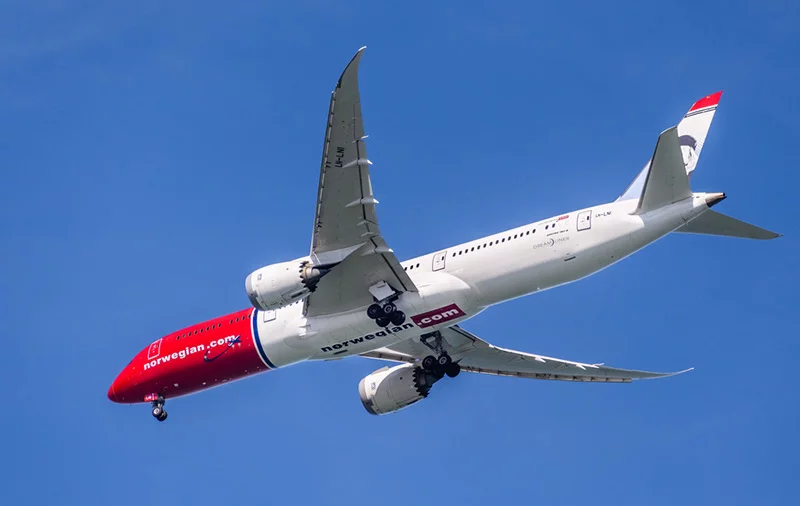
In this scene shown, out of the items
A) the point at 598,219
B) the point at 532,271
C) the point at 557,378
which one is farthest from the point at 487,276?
the point at 557,378

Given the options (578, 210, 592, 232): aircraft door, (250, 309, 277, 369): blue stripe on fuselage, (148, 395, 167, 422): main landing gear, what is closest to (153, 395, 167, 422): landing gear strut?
(148, 395, 167, 422): main landing gear

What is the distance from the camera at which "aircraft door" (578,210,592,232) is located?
1390 inches

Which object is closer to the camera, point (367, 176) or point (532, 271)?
point (367, 176)

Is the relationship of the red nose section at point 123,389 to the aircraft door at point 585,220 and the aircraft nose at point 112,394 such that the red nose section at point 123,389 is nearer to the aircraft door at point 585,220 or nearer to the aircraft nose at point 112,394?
the aircraft nose at point 112,394

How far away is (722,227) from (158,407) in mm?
19296

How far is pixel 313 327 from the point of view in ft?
124

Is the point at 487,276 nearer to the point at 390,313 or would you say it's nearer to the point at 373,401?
the point at 390,313

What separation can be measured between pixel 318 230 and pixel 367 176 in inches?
96.6

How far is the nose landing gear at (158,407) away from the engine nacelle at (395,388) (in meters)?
6.69

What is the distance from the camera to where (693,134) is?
1505 inches

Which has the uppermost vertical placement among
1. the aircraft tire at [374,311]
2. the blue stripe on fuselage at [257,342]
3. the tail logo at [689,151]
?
the tail logo at [689,151]

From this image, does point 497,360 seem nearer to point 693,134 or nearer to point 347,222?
point 693,134

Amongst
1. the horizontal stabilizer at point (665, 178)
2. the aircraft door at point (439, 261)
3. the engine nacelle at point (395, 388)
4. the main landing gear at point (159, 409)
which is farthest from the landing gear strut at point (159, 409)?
the horizontal stabilizer at point (665, 178)

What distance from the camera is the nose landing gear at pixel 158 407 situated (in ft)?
135
